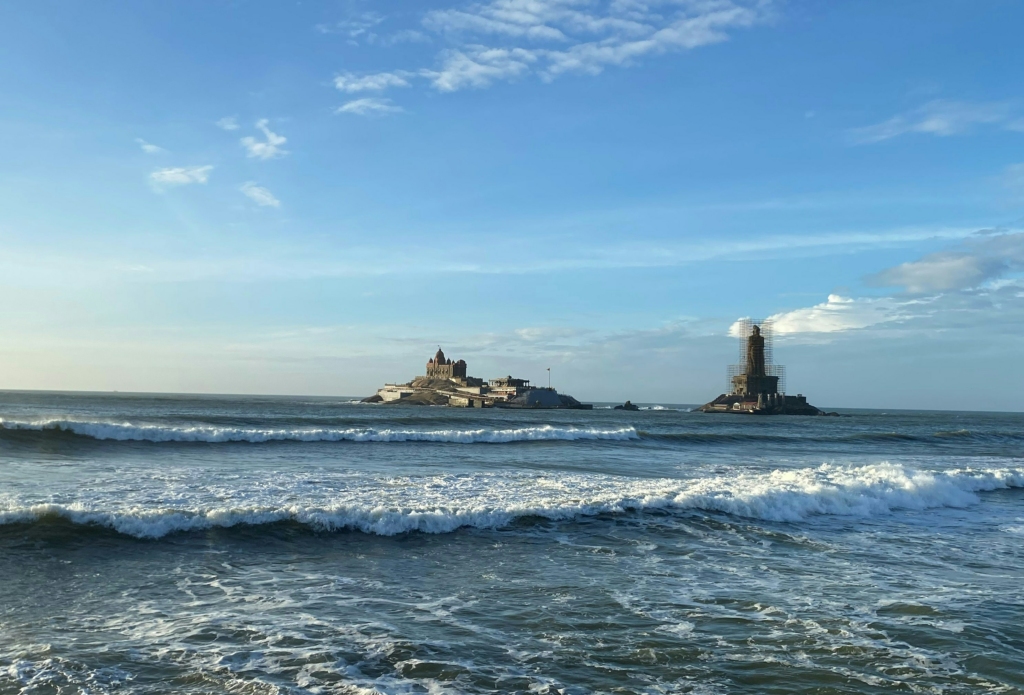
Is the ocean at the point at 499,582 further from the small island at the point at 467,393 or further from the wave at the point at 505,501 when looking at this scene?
the small island at the point at 467,393

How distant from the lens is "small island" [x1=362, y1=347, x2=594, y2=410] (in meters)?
130

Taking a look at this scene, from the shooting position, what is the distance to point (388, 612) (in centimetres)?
875

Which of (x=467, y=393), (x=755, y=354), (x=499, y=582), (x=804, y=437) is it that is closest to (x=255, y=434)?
(x=499, y=582)

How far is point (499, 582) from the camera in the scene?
404 inches

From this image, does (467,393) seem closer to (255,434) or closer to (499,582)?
(255,434)

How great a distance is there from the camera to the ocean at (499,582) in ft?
22.9

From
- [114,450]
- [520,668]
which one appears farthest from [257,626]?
[114,450]

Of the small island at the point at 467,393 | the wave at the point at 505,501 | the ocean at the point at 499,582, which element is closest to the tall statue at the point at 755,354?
the small island at the point at 467,393

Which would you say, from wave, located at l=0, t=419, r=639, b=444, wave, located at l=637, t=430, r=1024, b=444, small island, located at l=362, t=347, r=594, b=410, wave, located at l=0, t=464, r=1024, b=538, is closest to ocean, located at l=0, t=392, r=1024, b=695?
wave, located at l=0, t=464, r=1024, b=538

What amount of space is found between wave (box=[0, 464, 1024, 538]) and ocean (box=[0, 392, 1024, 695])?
0.24ft

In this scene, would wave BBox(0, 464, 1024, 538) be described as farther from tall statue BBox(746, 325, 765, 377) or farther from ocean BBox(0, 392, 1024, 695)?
tall statue BBox(746, 325, 765, 377)

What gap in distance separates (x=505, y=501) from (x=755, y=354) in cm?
12301

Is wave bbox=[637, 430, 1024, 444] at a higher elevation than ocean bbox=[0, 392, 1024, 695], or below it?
below

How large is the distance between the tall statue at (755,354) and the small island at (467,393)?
1270 inches
